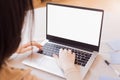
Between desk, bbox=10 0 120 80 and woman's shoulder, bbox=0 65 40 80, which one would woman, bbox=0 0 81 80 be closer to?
woman's shoulder, bbox=0 65 40 80

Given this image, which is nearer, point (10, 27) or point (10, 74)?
point (10, 27)

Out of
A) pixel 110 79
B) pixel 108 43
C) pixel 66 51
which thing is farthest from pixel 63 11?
pixel 110 79

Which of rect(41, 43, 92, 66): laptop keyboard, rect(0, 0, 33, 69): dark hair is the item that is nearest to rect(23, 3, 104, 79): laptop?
rect(41, 43, 92, 66): laptop keyboard

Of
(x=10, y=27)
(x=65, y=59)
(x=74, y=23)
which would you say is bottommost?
(x=65, y=59)

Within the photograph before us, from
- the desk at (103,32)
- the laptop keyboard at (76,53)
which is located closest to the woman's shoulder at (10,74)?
the desk at (103,32)

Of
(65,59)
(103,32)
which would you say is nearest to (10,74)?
(65,59)

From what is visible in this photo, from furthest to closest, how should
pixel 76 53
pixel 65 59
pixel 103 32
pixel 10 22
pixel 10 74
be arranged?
pixel 103 32 < pixel 76 53 < pixel 65 59 < pixel 10 74 < pixel 10 22

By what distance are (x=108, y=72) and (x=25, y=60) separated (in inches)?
18.4

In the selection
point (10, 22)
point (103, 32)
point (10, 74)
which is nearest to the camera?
point (10, 22)

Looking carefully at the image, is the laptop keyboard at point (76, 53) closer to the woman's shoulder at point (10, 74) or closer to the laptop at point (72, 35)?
the laptop at point (72, 35)

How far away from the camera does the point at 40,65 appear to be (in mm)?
1117

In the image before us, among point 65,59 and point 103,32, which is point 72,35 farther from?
point 103,32

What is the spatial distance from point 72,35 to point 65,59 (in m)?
0.24

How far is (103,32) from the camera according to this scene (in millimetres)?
1566
